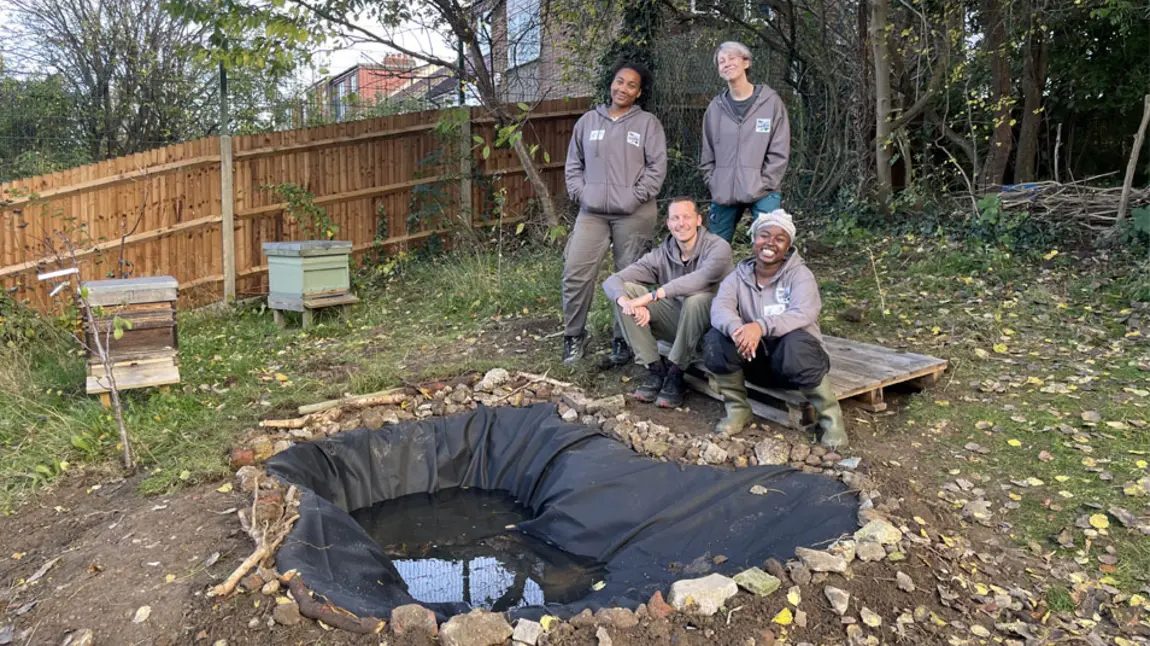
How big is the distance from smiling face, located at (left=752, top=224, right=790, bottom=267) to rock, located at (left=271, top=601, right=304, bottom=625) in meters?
2.56

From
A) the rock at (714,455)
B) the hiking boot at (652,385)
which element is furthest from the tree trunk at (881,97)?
the rock at (714,455)

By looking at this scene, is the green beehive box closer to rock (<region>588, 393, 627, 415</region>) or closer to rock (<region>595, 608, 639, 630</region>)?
rock (<region>588, 393, 627, 415</region>)

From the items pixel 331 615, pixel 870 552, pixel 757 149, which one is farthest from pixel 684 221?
pixel 331 615

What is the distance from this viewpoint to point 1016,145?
370 inches

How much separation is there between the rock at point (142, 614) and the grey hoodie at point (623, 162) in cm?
332

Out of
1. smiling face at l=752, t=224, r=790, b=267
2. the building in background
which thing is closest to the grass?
smiling face at l=752, t=224, r=790, b=267

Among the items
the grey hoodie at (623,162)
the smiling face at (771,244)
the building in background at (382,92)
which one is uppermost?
the building in background at (382,92)

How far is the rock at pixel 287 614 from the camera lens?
103 inches

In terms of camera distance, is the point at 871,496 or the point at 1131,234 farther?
the point at 1131,234

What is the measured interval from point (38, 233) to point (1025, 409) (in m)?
7.21

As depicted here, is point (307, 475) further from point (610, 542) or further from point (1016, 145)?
point (1016, 145)

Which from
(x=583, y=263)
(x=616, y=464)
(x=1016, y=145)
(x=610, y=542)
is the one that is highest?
(x=1016, y=145)

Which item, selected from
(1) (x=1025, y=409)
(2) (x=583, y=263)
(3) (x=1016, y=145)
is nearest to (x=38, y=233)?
(2) (x=583, y=263)

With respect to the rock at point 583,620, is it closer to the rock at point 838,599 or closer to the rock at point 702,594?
the rock at point 702,594
